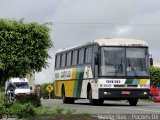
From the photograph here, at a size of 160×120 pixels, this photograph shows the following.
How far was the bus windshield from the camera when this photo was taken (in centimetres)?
3000

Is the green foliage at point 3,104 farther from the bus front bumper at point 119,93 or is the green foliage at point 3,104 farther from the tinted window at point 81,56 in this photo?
the tinted window at point 81,56

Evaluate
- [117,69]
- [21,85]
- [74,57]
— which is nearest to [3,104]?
[117,69]

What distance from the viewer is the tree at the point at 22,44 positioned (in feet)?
75.9

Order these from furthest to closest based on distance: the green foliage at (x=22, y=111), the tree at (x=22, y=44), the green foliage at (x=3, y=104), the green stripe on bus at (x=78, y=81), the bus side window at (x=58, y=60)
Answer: the bus side window at (x=58, y=60)
the green stripe on bus at (x=78, y=81)
the tree at (x=22, y=44)
the green foliage at (x=3, y=104)
the green foliage at (x=22, y=111)

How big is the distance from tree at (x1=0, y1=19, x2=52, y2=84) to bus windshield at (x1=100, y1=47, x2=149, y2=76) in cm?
683

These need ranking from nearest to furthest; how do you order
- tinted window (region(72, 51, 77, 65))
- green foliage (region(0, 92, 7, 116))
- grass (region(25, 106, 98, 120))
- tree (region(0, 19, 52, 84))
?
grass (region(25, 106, 98, 120))
green foliage (region(0, 92, 7, 116))
tree (region(0, 19, 52, 84))
tinted window (region(72, 51, 77, 65))

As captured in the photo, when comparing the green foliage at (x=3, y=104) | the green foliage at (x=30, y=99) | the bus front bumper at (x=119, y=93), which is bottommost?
the green foliage at (x=3, y=104)

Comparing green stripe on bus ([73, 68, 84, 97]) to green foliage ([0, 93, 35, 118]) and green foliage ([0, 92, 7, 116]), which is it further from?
green foliage ([0, 93, 35, 118])

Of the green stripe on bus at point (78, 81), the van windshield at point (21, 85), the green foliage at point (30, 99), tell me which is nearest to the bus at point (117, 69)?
the green stripe on bus at point (78, 81)

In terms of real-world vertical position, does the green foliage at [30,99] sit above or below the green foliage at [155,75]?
below

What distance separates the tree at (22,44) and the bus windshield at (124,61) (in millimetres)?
6835

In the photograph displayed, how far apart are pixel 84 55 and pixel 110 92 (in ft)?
11.7

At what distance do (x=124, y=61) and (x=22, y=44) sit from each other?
27.1 ft

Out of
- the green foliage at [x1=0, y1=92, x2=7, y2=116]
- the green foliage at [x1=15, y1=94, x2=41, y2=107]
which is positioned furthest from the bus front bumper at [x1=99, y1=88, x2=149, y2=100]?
the green foliage at [x1=0, y1=92, x2=7, y2=116]
